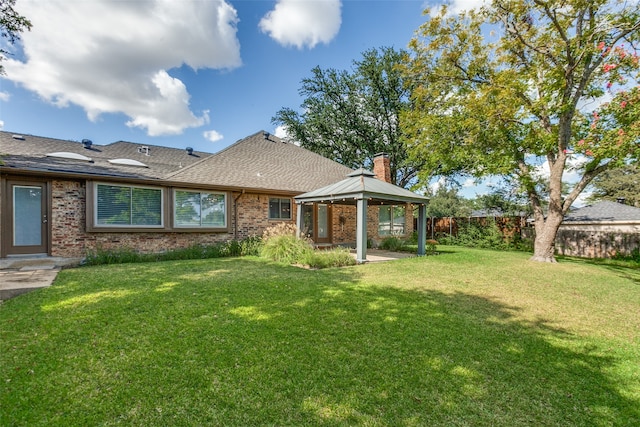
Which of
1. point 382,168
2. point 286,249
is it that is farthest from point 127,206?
point 382,168

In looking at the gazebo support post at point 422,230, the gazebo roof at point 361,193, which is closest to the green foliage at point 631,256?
the gazebo support post at point 422,230

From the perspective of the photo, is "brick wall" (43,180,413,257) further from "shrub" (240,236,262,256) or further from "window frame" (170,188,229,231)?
"shrub" (240,236,262,256)

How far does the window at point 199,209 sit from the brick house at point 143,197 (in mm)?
35

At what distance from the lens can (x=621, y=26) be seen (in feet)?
29.4

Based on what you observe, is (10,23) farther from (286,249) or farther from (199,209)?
Answer: (286,249)

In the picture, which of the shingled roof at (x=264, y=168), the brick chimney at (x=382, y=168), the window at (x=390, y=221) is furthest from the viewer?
the window at (x=390, y=221)

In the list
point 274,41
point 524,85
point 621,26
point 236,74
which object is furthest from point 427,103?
point 236,74

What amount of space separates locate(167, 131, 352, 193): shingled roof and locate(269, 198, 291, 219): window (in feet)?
2.42

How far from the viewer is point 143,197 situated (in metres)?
9.99

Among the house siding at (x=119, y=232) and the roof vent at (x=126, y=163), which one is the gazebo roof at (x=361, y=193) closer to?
the house siding at (x=119, y=232)

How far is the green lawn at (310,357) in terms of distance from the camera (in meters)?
2.33

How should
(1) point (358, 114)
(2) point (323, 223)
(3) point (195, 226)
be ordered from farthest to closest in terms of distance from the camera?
1. (1) point (358, 114)
2. (2) point (323, 223)
3. (3) point (195, 226)

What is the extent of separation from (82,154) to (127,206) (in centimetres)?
374

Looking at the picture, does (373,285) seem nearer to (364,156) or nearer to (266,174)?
(266,174)
